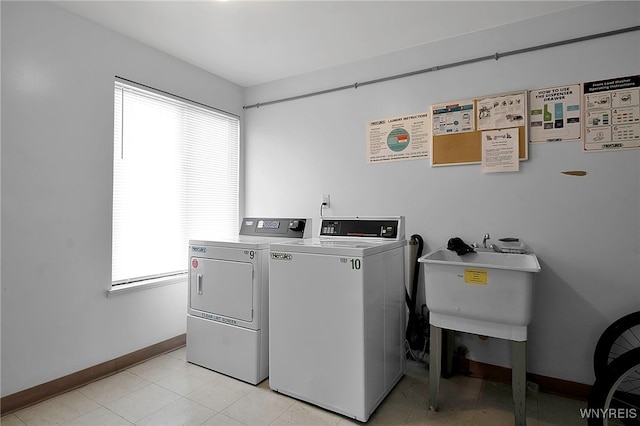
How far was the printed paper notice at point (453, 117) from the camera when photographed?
2553 mm

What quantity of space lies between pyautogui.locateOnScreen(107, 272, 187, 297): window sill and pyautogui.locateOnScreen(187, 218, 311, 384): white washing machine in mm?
357

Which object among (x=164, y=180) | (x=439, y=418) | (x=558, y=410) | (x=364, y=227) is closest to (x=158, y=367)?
(x=164, y=180)

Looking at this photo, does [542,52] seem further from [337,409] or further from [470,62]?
[337,409]

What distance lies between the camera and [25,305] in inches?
83.0

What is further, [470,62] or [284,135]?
[284,135]

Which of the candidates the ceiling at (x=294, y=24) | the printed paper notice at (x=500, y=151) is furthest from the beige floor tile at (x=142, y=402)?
the printed paper notice at (x=500, y=151)

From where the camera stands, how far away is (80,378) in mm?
2361

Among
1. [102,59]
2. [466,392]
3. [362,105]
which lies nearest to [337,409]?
[466,392]

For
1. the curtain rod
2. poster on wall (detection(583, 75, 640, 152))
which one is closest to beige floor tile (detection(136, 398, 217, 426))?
the curtain rod

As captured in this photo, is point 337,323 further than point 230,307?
No

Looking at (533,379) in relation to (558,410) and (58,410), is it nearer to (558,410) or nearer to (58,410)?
(558,410)

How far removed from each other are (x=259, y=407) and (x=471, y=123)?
2.55 metres

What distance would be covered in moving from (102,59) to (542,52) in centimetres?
327

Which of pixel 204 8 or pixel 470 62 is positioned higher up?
pixel 204 8
